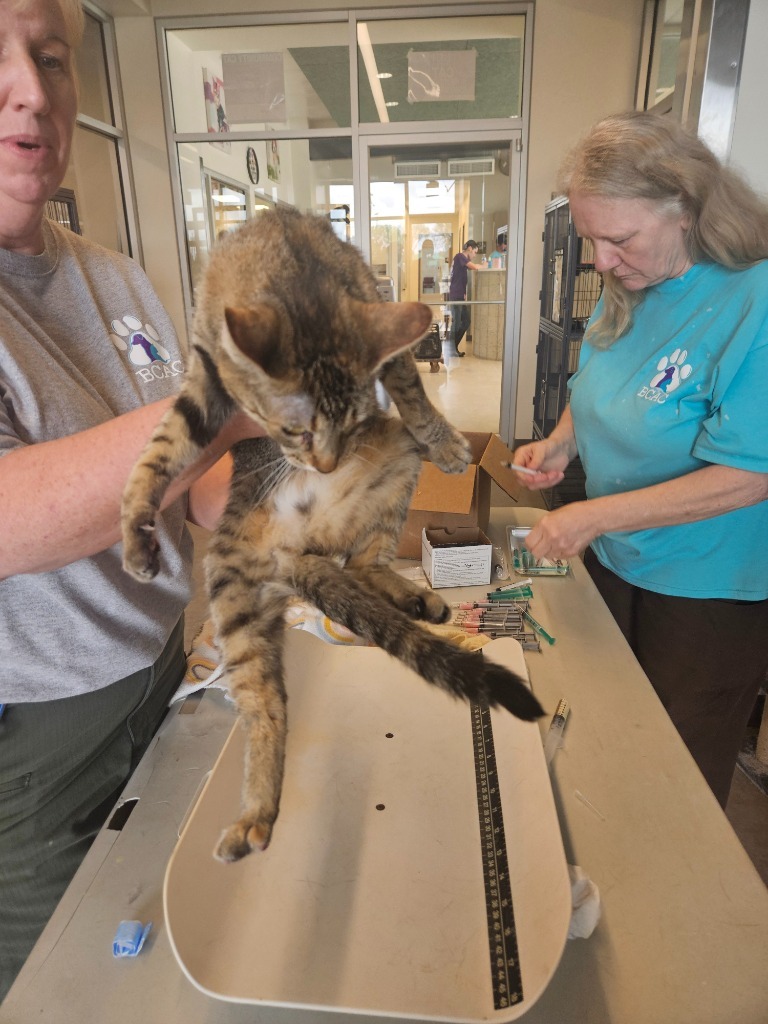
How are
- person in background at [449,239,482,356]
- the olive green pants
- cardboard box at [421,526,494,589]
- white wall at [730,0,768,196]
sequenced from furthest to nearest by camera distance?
person in background at [449,239,482,356]
white wall at [730,0,768,196]
cardboard box at [421,526,494,589]
the olive green pants

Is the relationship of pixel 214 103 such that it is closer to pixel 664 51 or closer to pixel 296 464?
pixel 664 51

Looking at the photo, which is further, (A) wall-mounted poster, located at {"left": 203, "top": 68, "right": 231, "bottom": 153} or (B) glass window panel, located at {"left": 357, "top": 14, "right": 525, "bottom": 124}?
(A) wall-mounted poster, located at {"left": 203, "top": 68, "right": 231, "bottom": 153}

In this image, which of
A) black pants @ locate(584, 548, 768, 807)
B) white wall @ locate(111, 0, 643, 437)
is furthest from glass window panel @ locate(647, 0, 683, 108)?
black pants @ locate(584, 548, 768, 807)

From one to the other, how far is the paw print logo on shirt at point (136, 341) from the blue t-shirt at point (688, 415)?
3.37ft

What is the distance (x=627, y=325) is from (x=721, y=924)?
4.09ft

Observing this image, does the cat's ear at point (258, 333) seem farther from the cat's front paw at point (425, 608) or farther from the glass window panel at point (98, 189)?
the glass window panel at point (98, 189)

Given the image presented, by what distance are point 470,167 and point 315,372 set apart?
4.67m

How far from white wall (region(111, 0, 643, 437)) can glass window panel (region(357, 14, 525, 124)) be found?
0.16 m

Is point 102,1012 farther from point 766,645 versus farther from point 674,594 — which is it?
point 766,645

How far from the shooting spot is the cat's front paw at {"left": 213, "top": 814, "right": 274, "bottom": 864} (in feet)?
2.45

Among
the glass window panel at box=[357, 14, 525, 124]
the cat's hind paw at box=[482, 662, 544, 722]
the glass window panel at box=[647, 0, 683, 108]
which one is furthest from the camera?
the glass window panel at box=[357, 14, 525, 124]

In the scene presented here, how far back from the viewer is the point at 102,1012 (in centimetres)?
77

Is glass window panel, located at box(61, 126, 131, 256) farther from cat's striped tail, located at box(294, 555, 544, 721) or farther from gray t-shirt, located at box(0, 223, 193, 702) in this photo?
cat's striped tail, located at box(294, 555, 544, 721)

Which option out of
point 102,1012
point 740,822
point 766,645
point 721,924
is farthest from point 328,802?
point 740,822
